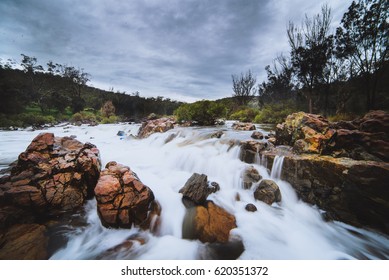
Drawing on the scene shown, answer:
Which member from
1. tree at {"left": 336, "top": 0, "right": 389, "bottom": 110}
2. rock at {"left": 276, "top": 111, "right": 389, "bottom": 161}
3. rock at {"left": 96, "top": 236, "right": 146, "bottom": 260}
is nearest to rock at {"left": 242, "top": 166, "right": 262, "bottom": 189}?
rock at {"left": 276, "top": 111, "right": 389, "bottom": 161}

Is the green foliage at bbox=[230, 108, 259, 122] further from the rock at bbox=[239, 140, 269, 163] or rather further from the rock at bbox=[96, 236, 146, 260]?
the rock at bbox=[96, 236, 146, 260]

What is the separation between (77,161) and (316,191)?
616 centimetres

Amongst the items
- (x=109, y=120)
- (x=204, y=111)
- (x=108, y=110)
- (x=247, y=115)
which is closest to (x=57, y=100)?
(x=108, y=110)

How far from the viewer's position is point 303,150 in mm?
4645

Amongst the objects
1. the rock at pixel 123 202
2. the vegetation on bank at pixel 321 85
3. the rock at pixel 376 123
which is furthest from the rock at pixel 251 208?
the vegetation on bank at pixel 321 85

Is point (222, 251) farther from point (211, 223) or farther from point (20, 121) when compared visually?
point (20, 121)

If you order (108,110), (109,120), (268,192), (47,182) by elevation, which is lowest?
(268,192)

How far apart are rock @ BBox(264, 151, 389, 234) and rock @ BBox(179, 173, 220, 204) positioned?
7.81ft

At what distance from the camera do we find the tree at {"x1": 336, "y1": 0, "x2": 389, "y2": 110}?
10452 millimetres

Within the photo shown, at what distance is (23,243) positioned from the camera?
271 centimetres

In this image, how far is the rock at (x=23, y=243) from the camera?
101 inches

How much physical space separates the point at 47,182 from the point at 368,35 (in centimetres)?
1924

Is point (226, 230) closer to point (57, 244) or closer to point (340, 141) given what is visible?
point (57, 244)

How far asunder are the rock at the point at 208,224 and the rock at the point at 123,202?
80 centimetres
